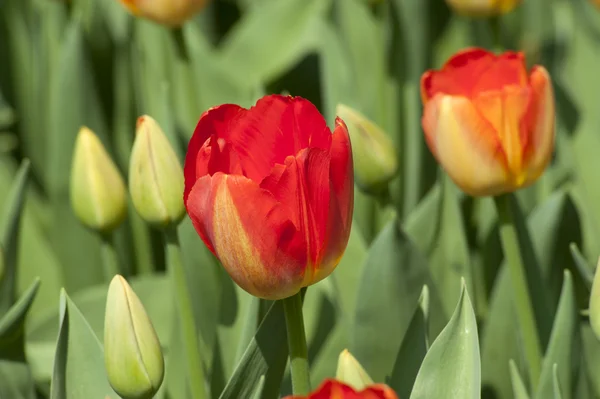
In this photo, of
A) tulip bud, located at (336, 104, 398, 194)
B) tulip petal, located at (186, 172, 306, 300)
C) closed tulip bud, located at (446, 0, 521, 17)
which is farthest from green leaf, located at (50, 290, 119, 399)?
closed tulip bud, located at (446, 0, 521, 17)

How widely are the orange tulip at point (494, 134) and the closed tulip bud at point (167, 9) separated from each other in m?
0.42

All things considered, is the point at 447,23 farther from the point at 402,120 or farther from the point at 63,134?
the point at 63,134

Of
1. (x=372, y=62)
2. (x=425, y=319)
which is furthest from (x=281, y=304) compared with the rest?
(x=372, y=62)

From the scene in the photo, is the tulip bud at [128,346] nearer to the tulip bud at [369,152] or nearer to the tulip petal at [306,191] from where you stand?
the tulip petal at [306,191]

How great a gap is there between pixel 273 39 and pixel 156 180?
3.60 feet

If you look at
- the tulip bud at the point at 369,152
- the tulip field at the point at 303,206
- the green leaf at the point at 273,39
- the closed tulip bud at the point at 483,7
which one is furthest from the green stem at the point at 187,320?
the green leaf at the point at 273,39

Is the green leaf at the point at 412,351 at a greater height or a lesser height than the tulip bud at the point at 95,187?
lesser

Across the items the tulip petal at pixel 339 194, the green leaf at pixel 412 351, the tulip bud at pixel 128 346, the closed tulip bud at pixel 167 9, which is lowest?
the green leaf at pixel 412 351

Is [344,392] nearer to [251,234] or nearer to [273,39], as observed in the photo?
[251,234]

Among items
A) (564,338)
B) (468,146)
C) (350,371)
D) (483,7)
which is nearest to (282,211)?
(350,371)

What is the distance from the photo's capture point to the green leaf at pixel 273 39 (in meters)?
1.86

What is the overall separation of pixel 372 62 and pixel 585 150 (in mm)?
433

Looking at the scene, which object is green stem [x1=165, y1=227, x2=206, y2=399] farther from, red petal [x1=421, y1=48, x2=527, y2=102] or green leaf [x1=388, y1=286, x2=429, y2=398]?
red petal [x1=421, y1=48, x2=527, y2=102]

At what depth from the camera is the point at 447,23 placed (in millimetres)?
1869
